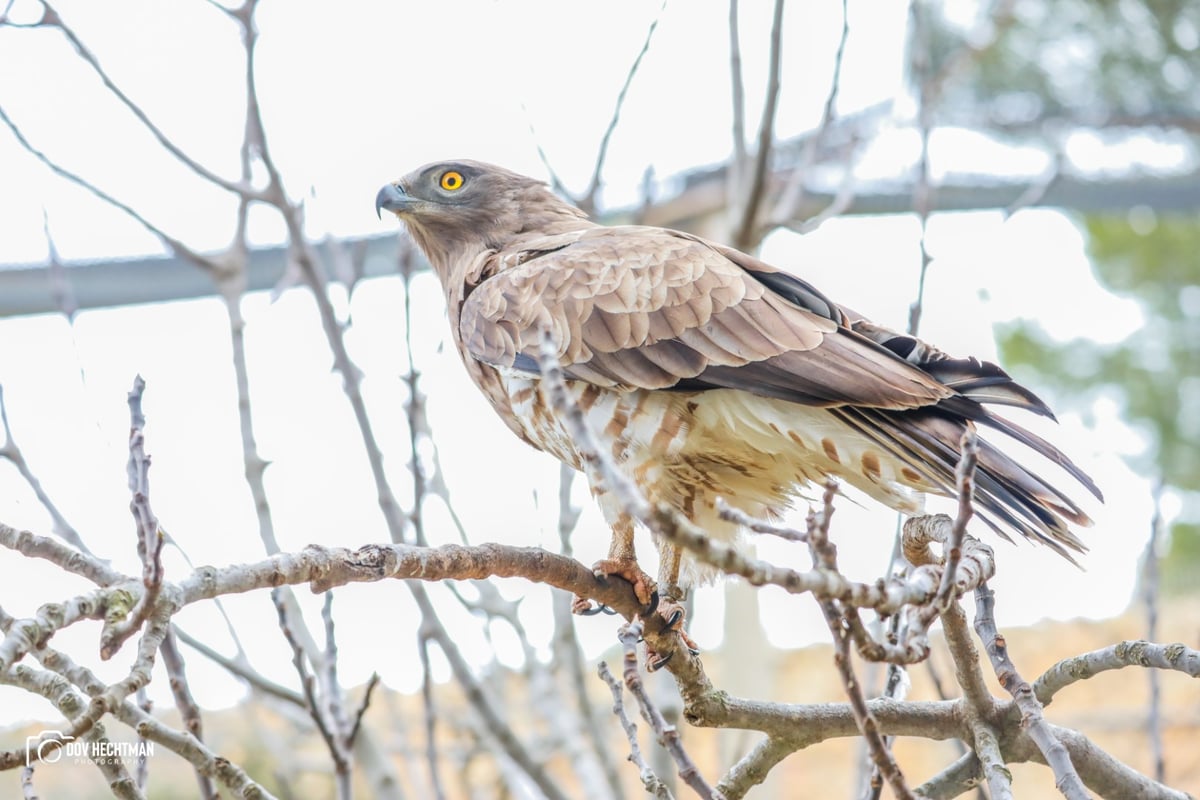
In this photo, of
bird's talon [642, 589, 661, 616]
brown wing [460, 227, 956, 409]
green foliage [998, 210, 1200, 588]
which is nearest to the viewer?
bird's talon [642, 589, 661, 616]

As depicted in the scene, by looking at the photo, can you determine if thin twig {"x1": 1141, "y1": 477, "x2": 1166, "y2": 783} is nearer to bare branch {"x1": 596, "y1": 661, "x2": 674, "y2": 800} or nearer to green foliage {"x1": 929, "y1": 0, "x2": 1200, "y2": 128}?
bare branch {"x1": 596, "y1": 661, "x2": 674, "y2": 800}

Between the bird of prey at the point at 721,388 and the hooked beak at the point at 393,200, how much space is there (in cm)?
74

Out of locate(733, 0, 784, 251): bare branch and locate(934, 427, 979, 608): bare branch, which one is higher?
locate(733, 0, 784, 251): bare branch

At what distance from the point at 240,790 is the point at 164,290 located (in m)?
4.45

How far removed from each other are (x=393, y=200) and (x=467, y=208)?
32 cm

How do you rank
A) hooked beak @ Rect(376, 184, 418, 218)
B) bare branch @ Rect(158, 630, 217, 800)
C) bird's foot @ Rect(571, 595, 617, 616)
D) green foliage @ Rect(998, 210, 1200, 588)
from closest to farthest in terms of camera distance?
bare branch @ Rect(158, 630, 217, 800) < bird's foot @ Rect(571, 595, 617, 616) < hooked beak @ Rect(376, 184, 418, 218) < green foliage @ Rect(998, 210, 1200, 588)

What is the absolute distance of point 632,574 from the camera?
390 centimetres

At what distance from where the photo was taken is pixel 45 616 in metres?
2.02

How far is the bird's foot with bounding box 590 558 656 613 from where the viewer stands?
3850mm

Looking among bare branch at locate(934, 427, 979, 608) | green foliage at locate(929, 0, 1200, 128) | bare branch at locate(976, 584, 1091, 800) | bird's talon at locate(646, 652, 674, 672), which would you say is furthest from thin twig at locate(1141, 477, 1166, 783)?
green foliage at locate(929, 0, 1200, 128)

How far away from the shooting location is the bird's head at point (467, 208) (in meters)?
5.33

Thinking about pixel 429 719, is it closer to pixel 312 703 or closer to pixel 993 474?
pixel 312 703

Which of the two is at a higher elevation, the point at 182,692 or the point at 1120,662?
the point at 182,692

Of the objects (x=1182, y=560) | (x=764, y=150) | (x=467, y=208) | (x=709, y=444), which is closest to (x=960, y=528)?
(x=709, y=444)
